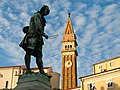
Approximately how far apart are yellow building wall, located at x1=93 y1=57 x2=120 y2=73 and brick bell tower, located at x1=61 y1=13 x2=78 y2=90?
3677 cm

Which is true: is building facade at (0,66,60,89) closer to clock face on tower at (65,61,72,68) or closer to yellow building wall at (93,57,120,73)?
yellow building wall at (93,57,120,73)

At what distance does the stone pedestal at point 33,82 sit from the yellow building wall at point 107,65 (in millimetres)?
32835

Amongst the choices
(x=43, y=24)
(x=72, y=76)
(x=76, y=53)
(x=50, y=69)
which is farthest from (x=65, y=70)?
(x=43, y=24)

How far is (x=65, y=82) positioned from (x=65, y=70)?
4.84 m

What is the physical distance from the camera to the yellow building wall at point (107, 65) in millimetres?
41438

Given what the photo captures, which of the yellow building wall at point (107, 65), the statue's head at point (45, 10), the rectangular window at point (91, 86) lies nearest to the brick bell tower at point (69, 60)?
the yellow building wall at point (107, 65)

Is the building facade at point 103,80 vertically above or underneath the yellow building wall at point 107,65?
underneath

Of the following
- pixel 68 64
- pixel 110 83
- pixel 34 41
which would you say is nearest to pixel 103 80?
pixel 110 83

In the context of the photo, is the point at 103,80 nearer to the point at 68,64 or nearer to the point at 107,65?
the point at 107,65

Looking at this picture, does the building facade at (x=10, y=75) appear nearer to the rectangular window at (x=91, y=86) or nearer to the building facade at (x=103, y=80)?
the building facade at (x=103, y=80)

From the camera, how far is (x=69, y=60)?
87.1 meters

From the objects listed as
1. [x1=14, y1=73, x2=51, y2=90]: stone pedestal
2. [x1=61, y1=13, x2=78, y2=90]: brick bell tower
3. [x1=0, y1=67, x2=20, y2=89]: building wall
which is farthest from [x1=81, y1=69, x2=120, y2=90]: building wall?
[x1=61, y1=13, x2=78, y2=90]: brick bell tower

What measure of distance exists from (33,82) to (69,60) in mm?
78488

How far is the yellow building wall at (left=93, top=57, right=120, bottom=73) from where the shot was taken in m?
41.4
